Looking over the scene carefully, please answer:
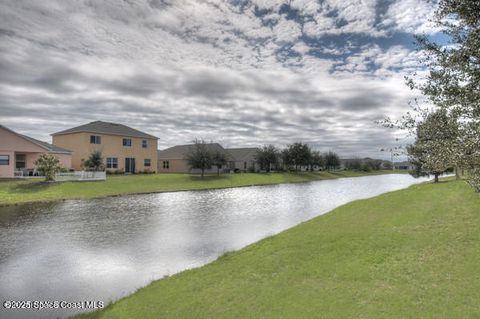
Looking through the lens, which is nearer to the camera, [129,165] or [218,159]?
[129,165]

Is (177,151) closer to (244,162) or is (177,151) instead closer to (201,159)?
(244,162)

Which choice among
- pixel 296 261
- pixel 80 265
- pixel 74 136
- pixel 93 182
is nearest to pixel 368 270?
pixel 296 261

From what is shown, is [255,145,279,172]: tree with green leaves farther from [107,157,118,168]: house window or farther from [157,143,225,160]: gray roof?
[107,157,118,168]: house window

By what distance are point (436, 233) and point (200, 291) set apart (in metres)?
7.86

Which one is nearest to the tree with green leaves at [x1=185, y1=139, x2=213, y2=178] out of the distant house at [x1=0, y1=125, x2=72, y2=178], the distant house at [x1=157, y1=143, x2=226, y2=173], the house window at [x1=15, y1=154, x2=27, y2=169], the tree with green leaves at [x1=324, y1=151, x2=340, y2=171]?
the distant house at [x1=157, y1=143, x2=226, y2=173]

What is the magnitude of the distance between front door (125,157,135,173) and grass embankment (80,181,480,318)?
45.9 m

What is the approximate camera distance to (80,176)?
37.9 meters

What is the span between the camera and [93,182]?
3688 cm

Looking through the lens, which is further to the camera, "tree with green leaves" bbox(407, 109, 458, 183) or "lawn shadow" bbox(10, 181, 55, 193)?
"lawn shadow" bbox(10, 181, 55, 193)

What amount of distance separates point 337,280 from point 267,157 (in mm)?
67840

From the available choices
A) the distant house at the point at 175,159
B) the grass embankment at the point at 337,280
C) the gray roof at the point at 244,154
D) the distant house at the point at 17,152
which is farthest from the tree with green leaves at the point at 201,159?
the grass embankment at the point at 337,280

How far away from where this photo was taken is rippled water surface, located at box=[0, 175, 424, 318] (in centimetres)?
886

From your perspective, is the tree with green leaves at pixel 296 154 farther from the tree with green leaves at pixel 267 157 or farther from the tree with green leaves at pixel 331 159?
the tree with green leaves at pixel 331 159

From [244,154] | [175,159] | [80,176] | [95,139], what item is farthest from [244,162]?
[80,176]
